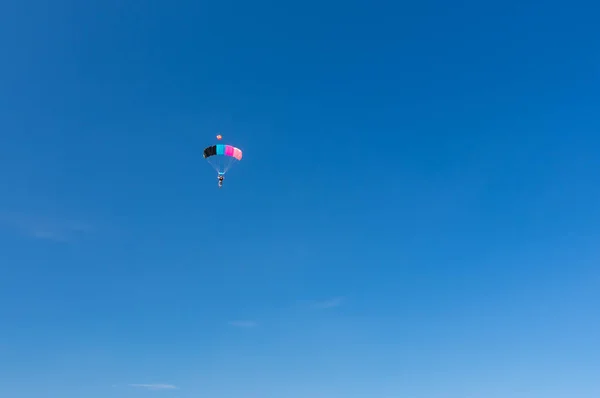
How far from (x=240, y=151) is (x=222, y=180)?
25.0 ft

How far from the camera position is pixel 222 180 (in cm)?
8012

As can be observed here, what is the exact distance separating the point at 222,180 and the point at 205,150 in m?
7.25

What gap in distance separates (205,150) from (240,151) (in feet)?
24.2

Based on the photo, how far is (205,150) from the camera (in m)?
80.1

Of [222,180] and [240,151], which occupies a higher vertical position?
[240,151]

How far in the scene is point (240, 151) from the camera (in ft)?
271

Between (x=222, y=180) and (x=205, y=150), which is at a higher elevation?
(x=205, y=150)
